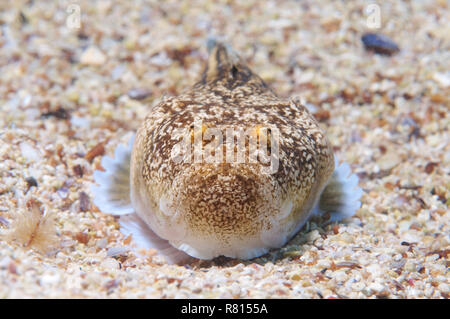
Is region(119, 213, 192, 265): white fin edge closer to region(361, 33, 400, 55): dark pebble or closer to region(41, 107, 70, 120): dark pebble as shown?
region(41, 107, 70, 120): dark pebble

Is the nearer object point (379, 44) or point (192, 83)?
point (192, 83)

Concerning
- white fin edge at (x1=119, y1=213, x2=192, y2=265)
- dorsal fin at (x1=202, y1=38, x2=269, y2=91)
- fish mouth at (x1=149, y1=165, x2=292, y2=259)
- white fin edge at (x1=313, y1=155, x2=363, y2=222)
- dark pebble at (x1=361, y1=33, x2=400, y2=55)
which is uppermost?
dark pebble at (x1=361, y1=33, x2=400, y2=55)

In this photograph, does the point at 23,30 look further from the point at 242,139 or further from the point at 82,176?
the point at 242,139

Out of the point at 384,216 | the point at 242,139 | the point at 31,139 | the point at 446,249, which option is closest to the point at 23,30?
the point at 31,139

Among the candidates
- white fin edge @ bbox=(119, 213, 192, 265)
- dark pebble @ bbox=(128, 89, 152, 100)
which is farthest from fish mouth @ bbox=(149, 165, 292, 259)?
A: dark pebble @ bbox=(128, 89, 152, 100)

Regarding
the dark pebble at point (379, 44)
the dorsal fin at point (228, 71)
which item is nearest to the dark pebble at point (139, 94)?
the dorsal fin at point (228, 71)

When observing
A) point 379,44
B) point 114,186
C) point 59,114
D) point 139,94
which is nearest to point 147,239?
point 114,186

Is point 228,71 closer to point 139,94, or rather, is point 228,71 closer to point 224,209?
point 139,94
